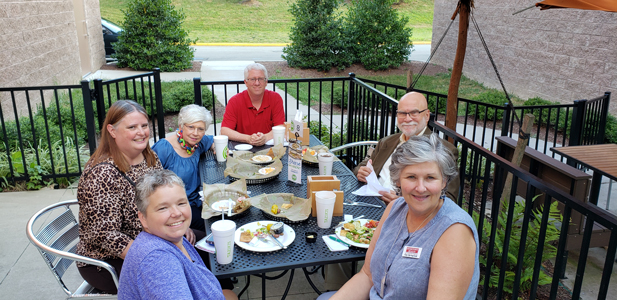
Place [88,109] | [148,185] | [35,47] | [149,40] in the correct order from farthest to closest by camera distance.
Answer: [149,40] → [35,47] → [88,109] → [148,185]

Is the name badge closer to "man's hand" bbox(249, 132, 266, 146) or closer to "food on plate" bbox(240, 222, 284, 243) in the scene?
"food on plate" bbox(240, 222, 284, 243)

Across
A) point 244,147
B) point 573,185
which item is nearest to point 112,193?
point 244,147

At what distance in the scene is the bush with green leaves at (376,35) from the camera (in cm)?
1424

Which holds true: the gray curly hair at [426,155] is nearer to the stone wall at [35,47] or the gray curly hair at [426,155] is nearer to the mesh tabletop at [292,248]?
the mesh tabletop at [292,248]

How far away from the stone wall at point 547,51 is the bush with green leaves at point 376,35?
7.86ft

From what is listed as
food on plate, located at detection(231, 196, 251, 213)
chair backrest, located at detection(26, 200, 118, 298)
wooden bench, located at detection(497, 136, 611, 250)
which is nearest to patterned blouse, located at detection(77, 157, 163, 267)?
chair backrest, located at detection(26, 200, 118, 298)

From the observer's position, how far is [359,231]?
240 cm

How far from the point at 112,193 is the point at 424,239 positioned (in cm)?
159

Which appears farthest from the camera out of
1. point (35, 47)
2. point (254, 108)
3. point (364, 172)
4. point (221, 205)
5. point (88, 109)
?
point (35, 47)

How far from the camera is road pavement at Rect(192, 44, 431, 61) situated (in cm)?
1592

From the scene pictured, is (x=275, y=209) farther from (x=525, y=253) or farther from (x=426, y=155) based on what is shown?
(x=525, y=253)

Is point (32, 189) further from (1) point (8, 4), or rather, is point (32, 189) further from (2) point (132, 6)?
(2) point (132, 6)

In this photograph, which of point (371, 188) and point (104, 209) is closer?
point (104, 209)

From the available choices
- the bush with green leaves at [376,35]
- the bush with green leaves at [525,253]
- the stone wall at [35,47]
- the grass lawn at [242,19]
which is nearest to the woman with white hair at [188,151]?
the bush with green leaves at [525,253]
